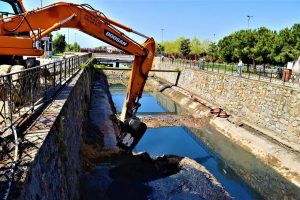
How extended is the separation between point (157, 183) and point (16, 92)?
7.41m

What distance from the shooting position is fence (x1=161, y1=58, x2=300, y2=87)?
867 inches

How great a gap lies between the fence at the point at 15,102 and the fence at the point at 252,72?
50.5 ft

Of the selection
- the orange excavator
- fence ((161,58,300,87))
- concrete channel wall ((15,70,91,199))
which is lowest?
concrete channel wall ((15,70,91,199))

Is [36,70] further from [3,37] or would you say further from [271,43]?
[271,43]

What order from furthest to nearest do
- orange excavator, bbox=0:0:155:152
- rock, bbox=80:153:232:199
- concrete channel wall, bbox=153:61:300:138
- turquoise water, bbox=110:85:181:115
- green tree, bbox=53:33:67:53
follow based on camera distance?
green tree, bbox=53:33:67:53 → turquoise water, bbox=110:85:181:115 → concrete channel wall, bbox=153:61:300:138 → rock, bbox=80:153:232:199 → orange excavator, bbox=0:0:155:152

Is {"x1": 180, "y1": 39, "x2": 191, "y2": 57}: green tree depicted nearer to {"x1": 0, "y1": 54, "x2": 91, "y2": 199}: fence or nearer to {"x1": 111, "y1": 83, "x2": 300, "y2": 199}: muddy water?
{"x1": 111, "y1": 83, "x2": 300, "y2": 199}: muddy water

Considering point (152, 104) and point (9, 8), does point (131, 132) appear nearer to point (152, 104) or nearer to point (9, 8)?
point (9, 8)

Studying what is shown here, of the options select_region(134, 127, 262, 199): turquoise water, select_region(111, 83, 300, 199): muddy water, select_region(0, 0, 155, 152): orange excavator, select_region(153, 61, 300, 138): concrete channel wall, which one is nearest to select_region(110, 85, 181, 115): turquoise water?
select_region(153, 61, 300, 138): concrete channel wall

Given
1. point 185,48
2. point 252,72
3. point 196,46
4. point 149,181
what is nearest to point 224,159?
point 149,181

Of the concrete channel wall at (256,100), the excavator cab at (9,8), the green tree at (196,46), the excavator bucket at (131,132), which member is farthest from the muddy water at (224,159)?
the green tree at (196,46)

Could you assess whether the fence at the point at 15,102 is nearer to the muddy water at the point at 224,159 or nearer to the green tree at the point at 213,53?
the muddy water at the point at 224,159

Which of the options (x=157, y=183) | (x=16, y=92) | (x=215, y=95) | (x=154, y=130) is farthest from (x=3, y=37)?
(x=215, y=95)

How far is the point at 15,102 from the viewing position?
7527 mm

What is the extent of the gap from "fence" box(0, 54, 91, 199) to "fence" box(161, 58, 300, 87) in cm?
1539
